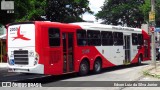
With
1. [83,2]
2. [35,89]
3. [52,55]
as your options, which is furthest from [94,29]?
[83,2]

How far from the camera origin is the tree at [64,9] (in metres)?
44.8

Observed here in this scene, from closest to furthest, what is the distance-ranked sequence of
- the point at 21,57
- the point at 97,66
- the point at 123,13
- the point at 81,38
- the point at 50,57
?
1. the point at 50,57
2. the point at 21,57
3. the point at 81,38
4. the point at 97,66
5. the point at 123,13

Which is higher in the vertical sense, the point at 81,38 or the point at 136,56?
the point at 81,38

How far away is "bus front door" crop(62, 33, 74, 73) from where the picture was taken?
659 inches

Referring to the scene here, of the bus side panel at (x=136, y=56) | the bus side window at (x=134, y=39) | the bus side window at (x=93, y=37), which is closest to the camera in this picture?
the bus side window at (x=93, y=37)

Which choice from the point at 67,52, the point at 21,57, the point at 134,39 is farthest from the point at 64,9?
the point at 21,57

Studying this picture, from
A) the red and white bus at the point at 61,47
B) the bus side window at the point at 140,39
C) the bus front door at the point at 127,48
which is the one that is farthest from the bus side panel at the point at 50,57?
the bus side window at the point at 140,39

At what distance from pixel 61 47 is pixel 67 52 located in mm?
687

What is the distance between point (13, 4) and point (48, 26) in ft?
24.1

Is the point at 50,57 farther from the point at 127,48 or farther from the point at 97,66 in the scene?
the point at 127,48

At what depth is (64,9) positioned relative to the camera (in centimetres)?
4528

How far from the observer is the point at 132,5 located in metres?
60.8

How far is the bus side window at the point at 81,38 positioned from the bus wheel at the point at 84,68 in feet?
3.41

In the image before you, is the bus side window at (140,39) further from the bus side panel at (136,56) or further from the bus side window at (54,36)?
the bus side window at (54,36)
